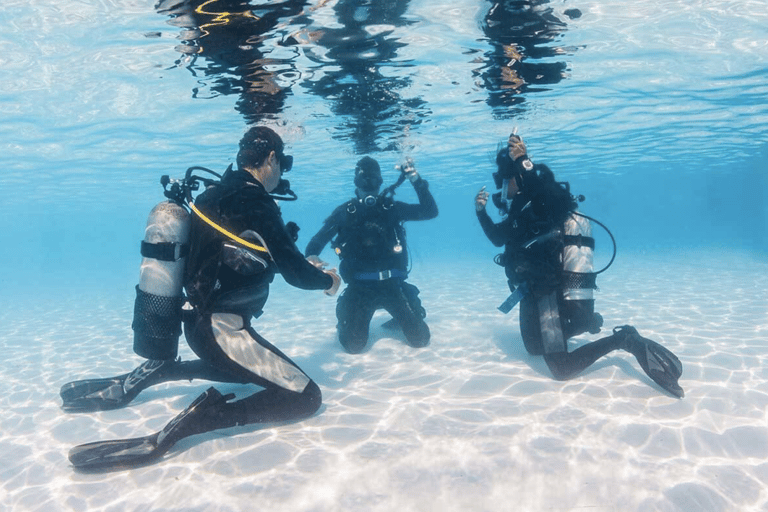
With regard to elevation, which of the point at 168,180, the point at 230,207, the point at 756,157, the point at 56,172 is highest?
the point at 56,172

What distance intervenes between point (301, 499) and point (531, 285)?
4.23 meters

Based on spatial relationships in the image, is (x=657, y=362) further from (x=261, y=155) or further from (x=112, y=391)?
(x=112, y=391)

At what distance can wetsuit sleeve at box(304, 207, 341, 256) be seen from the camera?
8391mm

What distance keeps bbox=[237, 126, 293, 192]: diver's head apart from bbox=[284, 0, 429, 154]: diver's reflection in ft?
11.1

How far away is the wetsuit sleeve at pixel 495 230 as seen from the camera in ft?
22.3

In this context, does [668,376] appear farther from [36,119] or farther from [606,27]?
[36,119]

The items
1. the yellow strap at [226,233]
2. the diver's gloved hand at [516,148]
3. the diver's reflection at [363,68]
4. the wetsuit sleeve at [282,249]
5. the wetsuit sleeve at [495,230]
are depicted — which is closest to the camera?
the yellow strap at [226,233]

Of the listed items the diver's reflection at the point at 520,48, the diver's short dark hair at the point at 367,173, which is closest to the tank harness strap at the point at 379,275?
the diver's short dark hair at the point at 367,173

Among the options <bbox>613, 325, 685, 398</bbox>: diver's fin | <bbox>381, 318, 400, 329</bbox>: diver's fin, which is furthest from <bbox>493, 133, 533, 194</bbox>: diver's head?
<bbox>381, 318, 400, 329</bbox>: diver's fin

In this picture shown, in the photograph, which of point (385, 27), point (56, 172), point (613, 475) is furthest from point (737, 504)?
point (56, 172)

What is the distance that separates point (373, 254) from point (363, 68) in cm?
447

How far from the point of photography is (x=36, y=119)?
1388cm

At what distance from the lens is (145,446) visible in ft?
13.5

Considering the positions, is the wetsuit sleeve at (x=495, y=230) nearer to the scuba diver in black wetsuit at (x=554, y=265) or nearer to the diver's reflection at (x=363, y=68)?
the scuba diver in black wetsuit at (x=554, y=265)
